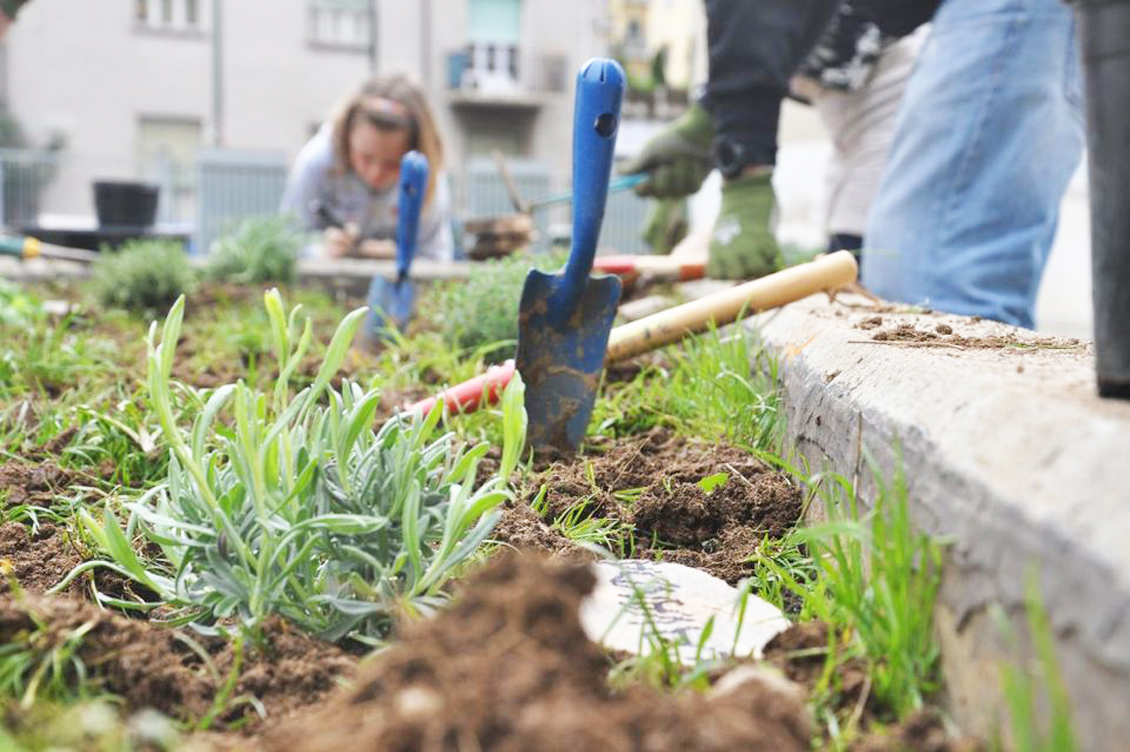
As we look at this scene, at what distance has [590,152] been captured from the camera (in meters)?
1.63

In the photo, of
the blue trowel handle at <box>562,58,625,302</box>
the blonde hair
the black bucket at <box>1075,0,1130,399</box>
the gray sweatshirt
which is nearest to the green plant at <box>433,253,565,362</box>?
the blue trowel handle at <box>562,58,625,302</box>

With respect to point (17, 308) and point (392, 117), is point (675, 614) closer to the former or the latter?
point (17, 308)

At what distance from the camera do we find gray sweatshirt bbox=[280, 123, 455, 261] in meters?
6.25

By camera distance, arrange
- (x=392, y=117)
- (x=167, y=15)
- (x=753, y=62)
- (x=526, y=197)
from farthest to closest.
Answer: (x=167, y=15), (x=526, y=197), (x=392, y=117), (x=753, y=62)

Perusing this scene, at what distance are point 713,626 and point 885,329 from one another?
0.77 metres

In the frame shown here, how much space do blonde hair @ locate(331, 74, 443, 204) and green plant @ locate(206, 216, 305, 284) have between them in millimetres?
1409

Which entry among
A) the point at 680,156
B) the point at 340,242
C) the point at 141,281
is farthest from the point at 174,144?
the point at 680,156

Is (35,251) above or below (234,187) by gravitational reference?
below

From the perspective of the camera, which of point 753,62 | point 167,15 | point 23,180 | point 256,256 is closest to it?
point 753,62

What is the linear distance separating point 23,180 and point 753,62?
59.3ft

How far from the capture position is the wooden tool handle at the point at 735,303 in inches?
75.8

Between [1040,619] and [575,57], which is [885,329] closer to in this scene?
[1040,619]

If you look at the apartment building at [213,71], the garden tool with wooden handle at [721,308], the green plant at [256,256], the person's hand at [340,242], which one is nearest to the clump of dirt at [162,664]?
the garden tool with wooden handle at [721,308]

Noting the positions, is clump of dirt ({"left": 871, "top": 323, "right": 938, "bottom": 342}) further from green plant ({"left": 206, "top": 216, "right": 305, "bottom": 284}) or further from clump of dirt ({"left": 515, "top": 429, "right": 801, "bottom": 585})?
green plant ({"left": 206, "top": 216, "right": 305, "bottom": 284})
